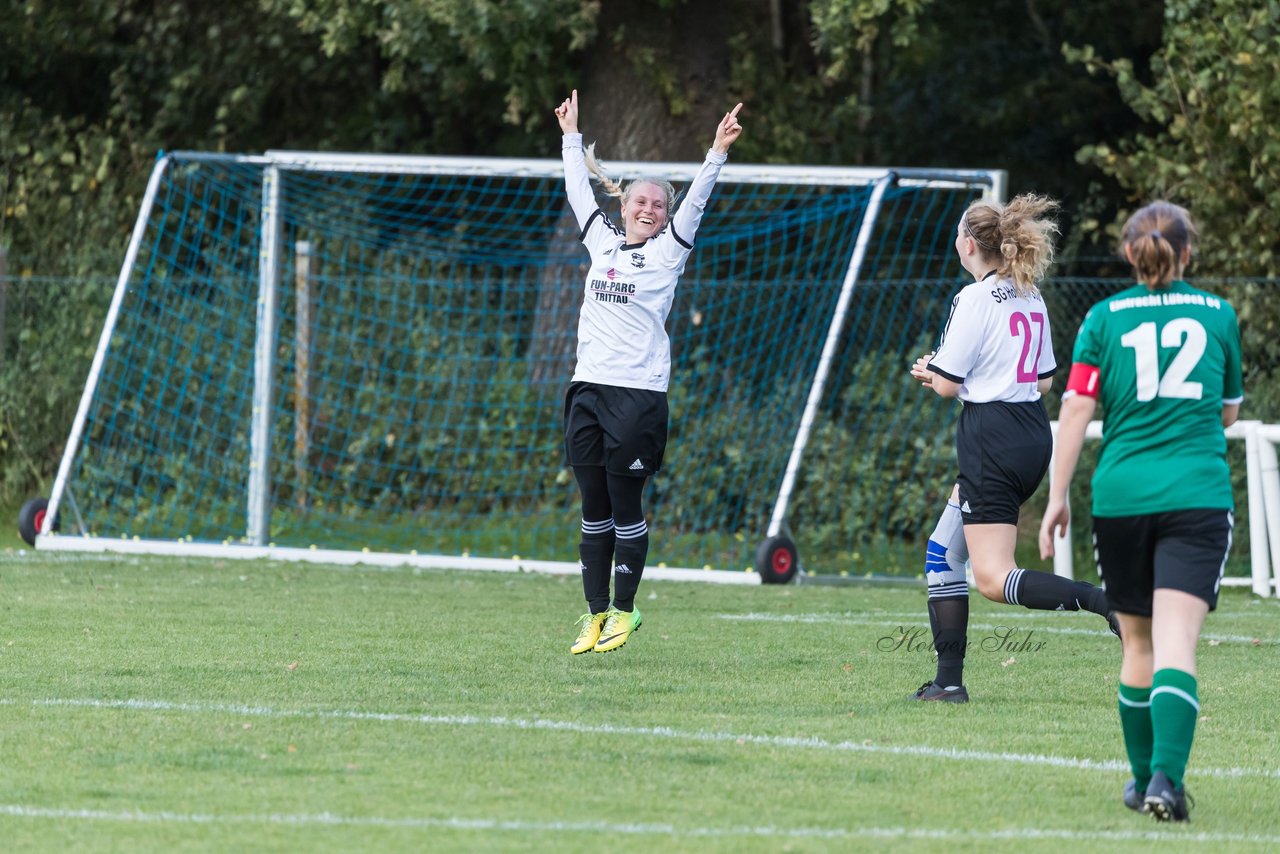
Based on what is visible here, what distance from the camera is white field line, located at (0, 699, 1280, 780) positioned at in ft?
18.3

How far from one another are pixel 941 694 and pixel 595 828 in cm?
259

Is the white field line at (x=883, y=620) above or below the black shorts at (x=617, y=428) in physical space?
below

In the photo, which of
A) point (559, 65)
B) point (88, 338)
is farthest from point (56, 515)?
point (559, 65)

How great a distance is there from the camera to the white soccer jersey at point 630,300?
7.96 meters

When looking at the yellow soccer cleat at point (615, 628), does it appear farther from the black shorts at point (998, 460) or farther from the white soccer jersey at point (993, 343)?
the white soccer jersey at point (993, 343)

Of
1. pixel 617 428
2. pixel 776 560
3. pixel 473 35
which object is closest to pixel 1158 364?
pixel 617 428

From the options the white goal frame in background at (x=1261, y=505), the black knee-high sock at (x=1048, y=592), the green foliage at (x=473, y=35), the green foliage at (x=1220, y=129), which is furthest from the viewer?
the green foliage at (x=473, y=35)

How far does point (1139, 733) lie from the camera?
4941 millimetres

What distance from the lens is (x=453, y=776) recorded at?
16.7 ft

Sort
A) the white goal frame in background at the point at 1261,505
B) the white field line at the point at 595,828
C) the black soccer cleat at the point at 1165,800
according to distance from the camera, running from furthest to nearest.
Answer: the white goal frame in background at the point at 1261,505 < the black soccer cleat at the point at 1165,800 < the white field line at the point at 595,828

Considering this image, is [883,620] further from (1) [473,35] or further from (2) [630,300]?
(1) [473,35]

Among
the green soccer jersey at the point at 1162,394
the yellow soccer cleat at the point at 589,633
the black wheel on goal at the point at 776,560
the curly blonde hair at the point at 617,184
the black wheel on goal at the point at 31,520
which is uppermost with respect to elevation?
the curly blonde hair at the point at 617,184

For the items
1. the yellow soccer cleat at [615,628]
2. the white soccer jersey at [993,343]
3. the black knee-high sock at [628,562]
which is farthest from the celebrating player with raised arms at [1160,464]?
the black knee-high sock at [628,562]

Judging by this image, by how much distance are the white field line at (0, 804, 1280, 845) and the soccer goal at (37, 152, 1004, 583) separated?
8421 mm
